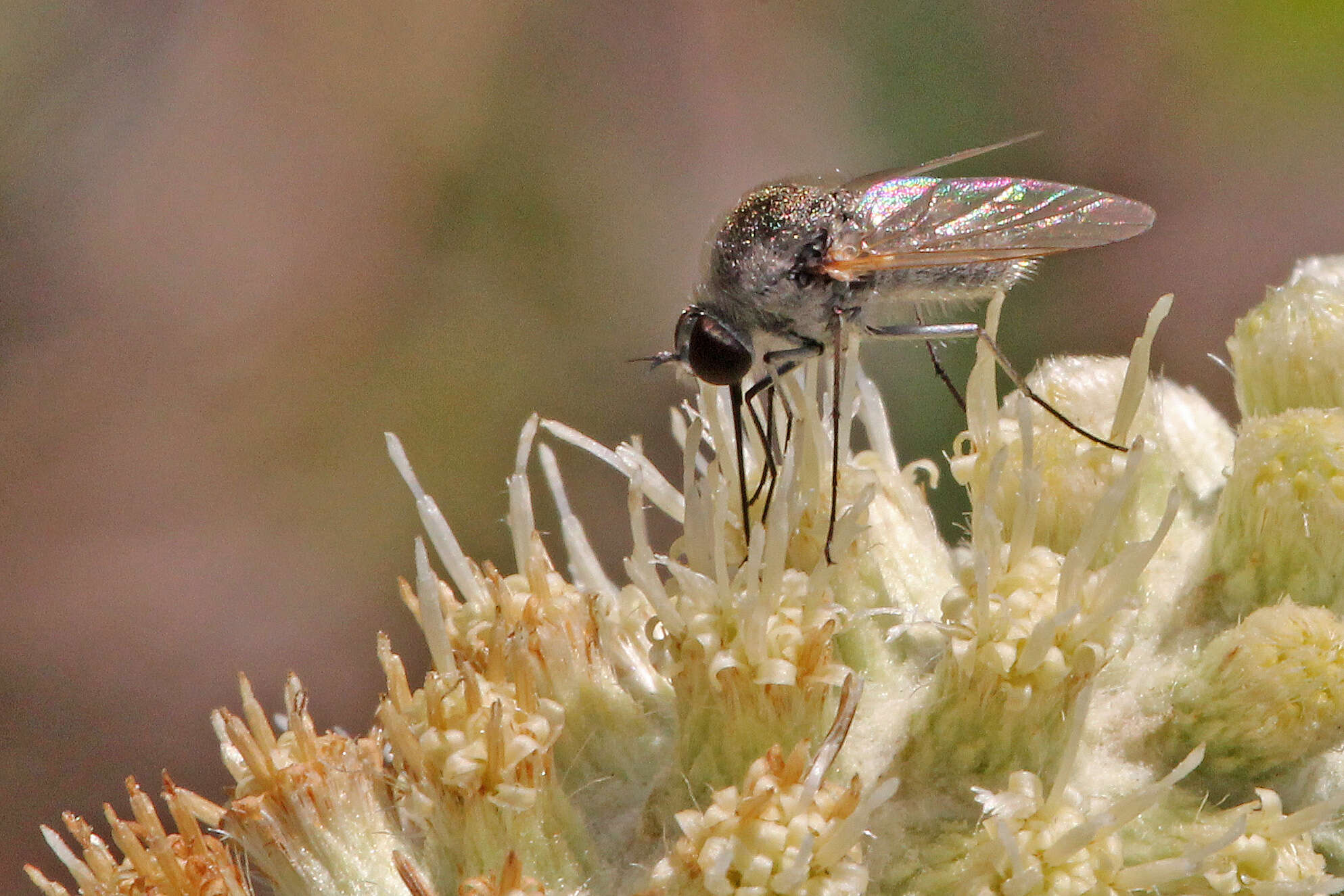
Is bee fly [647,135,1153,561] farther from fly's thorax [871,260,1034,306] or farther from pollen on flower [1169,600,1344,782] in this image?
pollen on flower [1169,600,1344,782]

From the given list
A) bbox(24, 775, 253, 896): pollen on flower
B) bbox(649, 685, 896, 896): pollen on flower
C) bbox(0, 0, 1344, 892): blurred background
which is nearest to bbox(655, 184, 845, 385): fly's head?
bbox(649, 685, 896, 896): pollen on flower

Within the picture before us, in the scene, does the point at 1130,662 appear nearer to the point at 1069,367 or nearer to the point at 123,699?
the point at 1069,367

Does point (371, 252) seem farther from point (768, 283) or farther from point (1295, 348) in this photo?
point (1295, 348)

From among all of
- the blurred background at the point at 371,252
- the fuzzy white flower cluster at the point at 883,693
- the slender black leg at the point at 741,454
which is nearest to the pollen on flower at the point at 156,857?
the fuzzy white flower cluster at the point at 883,693

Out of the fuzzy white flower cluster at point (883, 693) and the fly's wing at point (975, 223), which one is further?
the fly's wing at point (975, 223)

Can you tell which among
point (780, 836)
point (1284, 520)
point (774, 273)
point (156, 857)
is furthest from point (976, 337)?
point (156, 857)

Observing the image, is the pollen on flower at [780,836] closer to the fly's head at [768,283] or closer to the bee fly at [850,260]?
the bee fly at [850,260]

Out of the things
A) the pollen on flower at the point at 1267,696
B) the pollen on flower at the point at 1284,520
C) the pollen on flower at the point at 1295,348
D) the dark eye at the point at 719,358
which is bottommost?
the pollen on flower at the point at 1267,696
